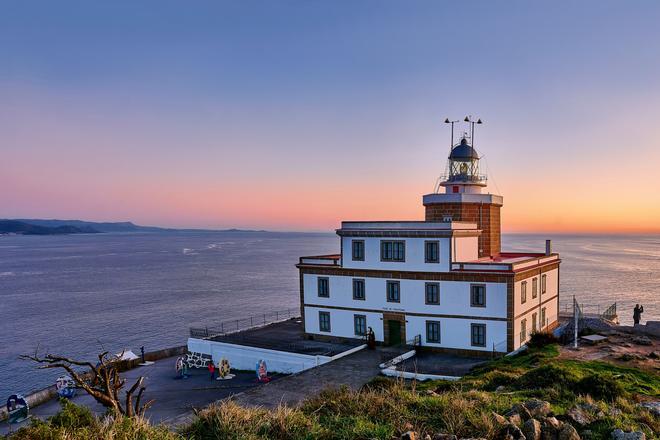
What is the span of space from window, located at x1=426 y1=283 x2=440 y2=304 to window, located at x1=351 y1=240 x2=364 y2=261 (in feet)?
14.6

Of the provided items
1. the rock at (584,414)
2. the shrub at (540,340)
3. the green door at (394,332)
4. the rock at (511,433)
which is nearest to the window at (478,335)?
the shrub at (540,340)

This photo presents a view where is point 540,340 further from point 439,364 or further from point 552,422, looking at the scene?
point 552,422

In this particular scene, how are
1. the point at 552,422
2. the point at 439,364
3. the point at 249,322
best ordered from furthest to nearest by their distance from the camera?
the point at 249,322 < the point at 439,364 < the point at 552,422

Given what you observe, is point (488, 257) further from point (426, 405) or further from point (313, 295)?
point (426, 405)

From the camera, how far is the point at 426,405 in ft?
35.7

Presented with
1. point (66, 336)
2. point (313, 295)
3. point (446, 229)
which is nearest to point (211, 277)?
point (66, 336)

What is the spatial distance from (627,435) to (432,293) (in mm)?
18586

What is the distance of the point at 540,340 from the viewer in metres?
26.3

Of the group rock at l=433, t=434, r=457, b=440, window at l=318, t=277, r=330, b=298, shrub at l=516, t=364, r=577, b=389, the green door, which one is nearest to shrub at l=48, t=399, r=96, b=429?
rock at l=433, t=434, r=457, b=440

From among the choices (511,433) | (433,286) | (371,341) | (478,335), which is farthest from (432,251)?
(511,433)

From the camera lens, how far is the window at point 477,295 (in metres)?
26.0

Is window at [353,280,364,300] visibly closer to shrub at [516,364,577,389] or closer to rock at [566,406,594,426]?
shrub at [516,364,577,389]

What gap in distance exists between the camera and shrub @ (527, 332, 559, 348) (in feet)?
85.5

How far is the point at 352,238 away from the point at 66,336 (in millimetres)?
33441
